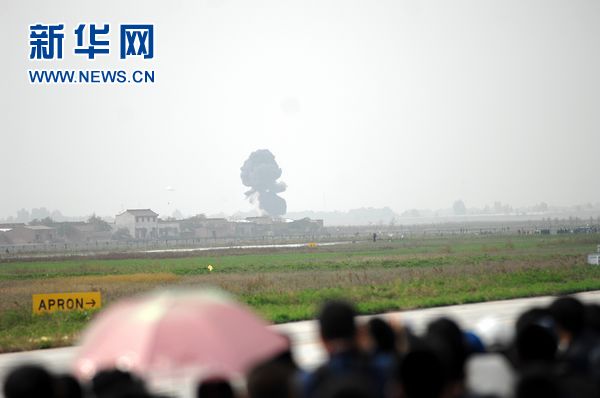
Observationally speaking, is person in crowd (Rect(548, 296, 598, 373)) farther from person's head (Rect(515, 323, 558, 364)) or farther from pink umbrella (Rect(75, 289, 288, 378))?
pink umbrella (Rect(75, 289, 288, 378))

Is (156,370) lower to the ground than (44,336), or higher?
higher

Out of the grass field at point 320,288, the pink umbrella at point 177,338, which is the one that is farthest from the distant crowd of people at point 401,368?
the grass field at point 320,288

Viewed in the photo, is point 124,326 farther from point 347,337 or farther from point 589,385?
point 589,385

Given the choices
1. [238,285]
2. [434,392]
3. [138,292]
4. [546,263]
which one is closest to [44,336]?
[138,292]

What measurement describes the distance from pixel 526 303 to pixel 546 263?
25756mm

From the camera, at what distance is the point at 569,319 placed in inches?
370

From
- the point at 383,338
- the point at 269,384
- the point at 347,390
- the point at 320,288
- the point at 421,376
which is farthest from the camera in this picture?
the point at 320,288

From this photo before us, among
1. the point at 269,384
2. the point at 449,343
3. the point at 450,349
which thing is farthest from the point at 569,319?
the point at 269,384

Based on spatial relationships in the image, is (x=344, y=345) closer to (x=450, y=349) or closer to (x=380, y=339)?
(x=450, y=349)

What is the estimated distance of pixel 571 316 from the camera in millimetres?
9398

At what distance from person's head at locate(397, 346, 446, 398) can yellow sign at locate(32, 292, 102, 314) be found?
2787cm

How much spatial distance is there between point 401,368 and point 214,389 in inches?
55.2

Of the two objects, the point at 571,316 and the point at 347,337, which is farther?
the point at 571,316

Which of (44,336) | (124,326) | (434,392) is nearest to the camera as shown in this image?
(434,392)
